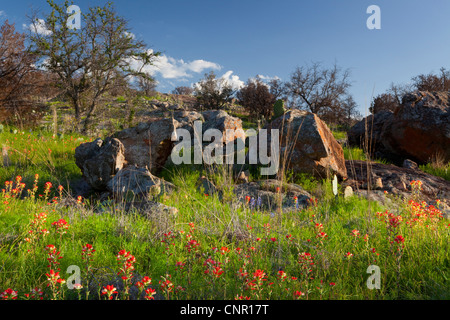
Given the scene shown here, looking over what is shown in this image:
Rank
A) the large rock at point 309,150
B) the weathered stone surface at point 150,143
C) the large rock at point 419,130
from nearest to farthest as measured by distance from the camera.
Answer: the large rock at point 309,150 < the weathered stone surface at point 150,143 < the large rock at point 419,130

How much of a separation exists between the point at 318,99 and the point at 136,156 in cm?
2296

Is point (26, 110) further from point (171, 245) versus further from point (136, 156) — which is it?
point (171, 245)

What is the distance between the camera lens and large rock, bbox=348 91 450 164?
9297 mm

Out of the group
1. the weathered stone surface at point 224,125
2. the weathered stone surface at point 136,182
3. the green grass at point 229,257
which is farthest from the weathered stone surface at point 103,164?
the weathered stone surface at point 224,125

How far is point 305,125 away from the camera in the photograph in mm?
6648

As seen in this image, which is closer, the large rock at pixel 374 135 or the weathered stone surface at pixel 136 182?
the weathered stone surface at pixel 136 182

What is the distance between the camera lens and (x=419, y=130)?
9531 millimetres

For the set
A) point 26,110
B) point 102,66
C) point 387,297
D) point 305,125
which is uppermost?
point 102,66

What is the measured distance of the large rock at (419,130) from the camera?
9.30 m

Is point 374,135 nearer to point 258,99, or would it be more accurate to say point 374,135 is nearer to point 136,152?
point 136,152

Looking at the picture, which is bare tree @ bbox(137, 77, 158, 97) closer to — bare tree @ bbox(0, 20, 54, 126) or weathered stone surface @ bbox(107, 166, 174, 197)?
bare tree @ bbox(0, 20, 54, 126)

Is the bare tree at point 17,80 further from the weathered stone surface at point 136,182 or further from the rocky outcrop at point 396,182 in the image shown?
the rocky outcrop at point 396,182

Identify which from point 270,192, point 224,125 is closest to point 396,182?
point 270,192
